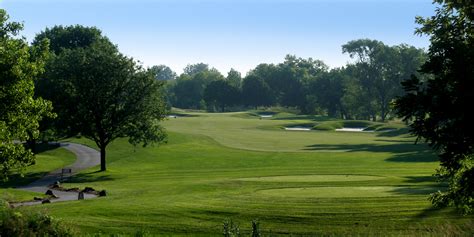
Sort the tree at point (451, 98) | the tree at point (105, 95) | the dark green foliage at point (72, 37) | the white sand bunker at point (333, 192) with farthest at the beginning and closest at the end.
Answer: the dark green foliage at point (72, 37) → the tree at point (105, 95) → the white sand bunker at point (333, 192) → the tree at point (451, 98)

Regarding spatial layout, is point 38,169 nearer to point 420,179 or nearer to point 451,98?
point 420,179

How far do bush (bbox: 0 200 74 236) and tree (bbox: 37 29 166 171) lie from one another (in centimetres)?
3648

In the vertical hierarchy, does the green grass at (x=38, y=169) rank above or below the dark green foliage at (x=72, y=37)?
below

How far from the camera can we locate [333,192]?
32.9 meters

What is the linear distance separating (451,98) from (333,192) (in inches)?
606

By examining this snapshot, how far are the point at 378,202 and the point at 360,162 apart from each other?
3554 cm

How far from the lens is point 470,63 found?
18109mm

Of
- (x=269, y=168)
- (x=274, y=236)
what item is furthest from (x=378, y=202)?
(x=269, y=168)

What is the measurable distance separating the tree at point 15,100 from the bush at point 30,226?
667 centimetres

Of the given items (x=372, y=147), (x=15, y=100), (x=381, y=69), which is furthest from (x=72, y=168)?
(x=381, y=69)

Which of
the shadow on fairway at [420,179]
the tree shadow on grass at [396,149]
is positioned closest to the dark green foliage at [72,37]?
the tree shadow on grass at [396,149]

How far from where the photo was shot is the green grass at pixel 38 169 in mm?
38466

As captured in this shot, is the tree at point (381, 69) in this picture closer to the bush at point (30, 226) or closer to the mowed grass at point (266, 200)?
the mowed grass at point (266, 200)

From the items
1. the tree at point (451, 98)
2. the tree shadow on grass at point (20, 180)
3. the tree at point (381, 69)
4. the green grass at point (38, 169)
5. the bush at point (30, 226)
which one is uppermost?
the tree at point (381, 69)
